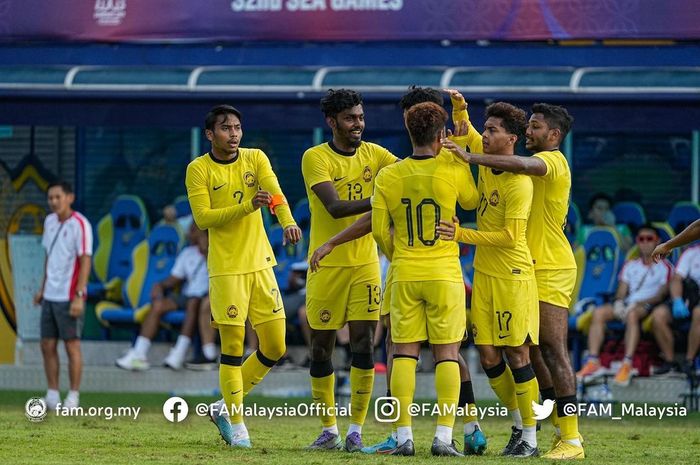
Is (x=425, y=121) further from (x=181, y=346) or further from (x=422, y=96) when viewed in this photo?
(x=181, y=346)

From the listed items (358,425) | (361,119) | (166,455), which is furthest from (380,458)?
(361,119)

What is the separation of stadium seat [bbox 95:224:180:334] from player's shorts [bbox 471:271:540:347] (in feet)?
25.7

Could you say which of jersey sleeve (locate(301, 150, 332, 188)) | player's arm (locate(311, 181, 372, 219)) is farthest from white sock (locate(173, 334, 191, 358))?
player's arm (locate(311, 181, 372, 219))

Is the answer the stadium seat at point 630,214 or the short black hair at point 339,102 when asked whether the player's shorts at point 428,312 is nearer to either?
the short black hair at point 339,102

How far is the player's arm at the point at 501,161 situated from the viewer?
9.20 metres

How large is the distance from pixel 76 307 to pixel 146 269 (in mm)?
3404

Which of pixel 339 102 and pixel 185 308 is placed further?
pixel 185 308

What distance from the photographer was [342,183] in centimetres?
1008

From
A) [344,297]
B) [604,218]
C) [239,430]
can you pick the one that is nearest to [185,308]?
[604,218]

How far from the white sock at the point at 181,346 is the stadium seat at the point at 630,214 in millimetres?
4564

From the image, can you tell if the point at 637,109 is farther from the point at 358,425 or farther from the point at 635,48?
the point at 358,425

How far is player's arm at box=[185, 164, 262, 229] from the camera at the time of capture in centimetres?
1002

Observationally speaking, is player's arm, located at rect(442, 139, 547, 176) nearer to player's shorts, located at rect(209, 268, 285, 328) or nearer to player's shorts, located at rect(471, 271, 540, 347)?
player's shorts, located at rect(471, 271, 540, 347)

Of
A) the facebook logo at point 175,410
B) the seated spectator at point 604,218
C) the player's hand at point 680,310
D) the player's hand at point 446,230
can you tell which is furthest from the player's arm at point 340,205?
the seated spectator at point 604,218
